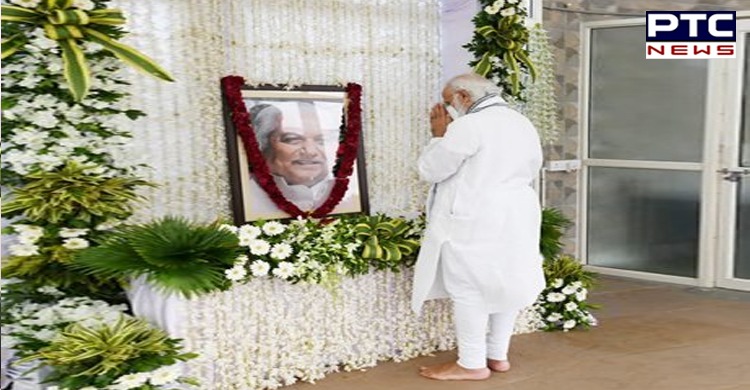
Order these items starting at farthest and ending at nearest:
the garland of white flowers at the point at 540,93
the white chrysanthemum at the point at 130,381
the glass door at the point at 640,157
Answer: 1. the glass door at the point at 640,157
2. the garland of white flowers at the point at 540,93
3. the white chrysanthemum at the point at 130,381

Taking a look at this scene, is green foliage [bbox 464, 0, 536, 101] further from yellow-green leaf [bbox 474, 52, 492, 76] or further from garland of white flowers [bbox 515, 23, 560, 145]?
garland of white flowers [bbox 515, 23, 560, 145]

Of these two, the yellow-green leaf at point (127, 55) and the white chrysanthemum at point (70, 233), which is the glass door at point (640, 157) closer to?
the yellow-green leaf at point (127, 55)

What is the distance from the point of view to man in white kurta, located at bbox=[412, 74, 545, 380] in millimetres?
3266

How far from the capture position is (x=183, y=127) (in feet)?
12.5

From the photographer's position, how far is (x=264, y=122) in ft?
13.2

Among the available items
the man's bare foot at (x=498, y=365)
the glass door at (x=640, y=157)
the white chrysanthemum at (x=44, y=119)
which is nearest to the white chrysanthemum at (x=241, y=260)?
the white chrysanthemum at (x=44, y=119)

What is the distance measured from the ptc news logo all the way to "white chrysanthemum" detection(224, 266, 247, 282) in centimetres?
401

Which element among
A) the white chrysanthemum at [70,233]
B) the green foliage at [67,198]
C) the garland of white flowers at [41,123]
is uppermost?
the garland of white flowers at [41,123]

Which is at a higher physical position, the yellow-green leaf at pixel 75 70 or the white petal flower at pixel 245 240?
the yellow-green leaf at pixel 75 70

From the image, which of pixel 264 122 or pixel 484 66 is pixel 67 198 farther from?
pixel 484 66

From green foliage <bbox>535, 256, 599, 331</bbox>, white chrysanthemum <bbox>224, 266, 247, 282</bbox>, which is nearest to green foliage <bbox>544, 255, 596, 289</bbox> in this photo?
green foliage <bbox>535, 256, 599, 331</bbox>

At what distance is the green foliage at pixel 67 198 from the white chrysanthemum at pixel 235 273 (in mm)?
505

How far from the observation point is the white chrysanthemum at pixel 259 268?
10.4 feet

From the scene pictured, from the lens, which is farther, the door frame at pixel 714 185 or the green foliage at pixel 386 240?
the door frame at pixel 714 185
